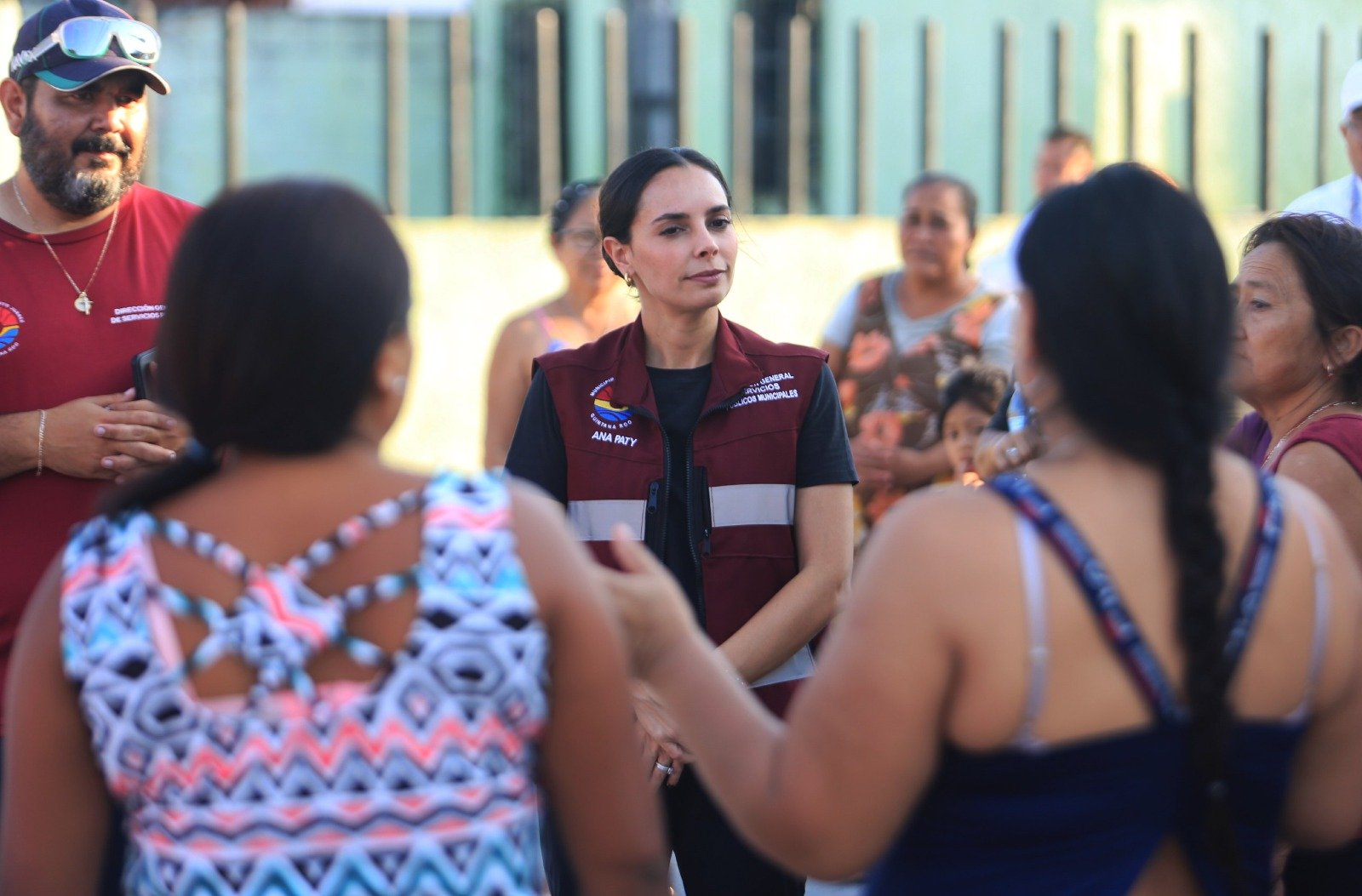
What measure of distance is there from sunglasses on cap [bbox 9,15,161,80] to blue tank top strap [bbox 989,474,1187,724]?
2.42m

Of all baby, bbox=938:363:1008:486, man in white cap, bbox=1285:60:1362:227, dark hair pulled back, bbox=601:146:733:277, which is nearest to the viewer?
dark hair pulled back, bbox=601:146:733:277

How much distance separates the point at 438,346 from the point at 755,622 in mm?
6518

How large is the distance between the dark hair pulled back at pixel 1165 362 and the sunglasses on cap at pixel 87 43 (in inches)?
90.0

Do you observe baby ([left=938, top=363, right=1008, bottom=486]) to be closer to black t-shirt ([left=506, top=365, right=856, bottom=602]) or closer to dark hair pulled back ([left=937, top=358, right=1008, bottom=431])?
dark hair pulled back ([left=937, top=358, right=1008, bottom=431])

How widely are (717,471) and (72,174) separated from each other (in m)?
1.51

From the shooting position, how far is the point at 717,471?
3.38 metres

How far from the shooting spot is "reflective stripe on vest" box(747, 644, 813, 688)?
11.3ft

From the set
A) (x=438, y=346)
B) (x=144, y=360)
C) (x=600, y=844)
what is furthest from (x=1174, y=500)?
(x=438, y=346)

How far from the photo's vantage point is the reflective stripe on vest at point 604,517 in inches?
133

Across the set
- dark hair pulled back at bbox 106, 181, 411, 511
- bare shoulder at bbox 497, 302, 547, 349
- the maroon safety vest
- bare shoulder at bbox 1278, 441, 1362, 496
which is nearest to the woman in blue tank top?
dark hair pulled back at bbox 106, 181, 411, 511

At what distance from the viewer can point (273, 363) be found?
1.69 metres

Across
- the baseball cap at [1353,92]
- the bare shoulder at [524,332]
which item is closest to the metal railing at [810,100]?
the bare shoulder at [524,332]

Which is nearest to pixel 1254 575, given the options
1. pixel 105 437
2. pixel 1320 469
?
pixel 1320 469

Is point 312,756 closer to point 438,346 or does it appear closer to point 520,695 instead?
point 520,695
